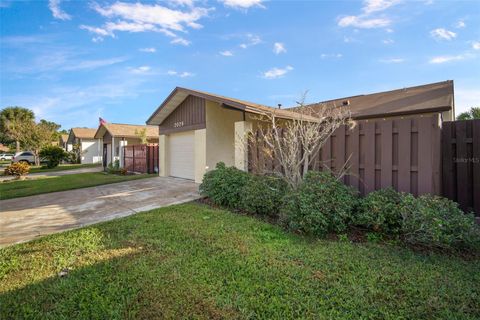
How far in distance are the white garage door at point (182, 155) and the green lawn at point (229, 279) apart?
715 cm

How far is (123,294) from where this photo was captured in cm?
257

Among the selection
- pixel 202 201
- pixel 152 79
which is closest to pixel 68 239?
pixel 202 201

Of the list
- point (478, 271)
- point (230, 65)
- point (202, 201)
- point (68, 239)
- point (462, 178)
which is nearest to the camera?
point (478, 271)

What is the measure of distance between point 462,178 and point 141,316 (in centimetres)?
618

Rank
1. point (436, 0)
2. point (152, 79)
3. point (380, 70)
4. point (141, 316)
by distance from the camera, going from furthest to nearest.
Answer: point (152, 79) < point (380, 70) < point (436, 0) < point (141, 316)

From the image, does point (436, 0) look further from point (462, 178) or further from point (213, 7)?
point (213, 7)

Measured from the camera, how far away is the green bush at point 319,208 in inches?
160

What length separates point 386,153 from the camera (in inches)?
183

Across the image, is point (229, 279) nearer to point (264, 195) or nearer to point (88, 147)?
point (264, 195)

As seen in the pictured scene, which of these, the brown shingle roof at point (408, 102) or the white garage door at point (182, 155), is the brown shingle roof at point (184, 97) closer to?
the white garage door at point (182, 155)

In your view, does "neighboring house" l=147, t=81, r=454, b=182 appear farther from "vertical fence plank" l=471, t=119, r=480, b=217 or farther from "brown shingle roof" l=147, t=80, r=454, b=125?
"vertical fence plank" l=471, t=119, r=480, b=217

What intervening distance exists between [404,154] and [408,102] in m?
6.91

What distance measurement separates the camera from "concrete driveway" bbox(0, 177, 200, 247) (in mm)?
5059

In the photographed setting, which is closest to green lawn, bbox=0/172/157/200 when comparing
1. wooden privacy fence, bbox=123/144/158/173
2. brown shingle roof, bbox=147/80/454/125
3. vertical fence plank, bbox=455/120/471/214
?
wooden privacy fence, bbox=123/144/158/173
